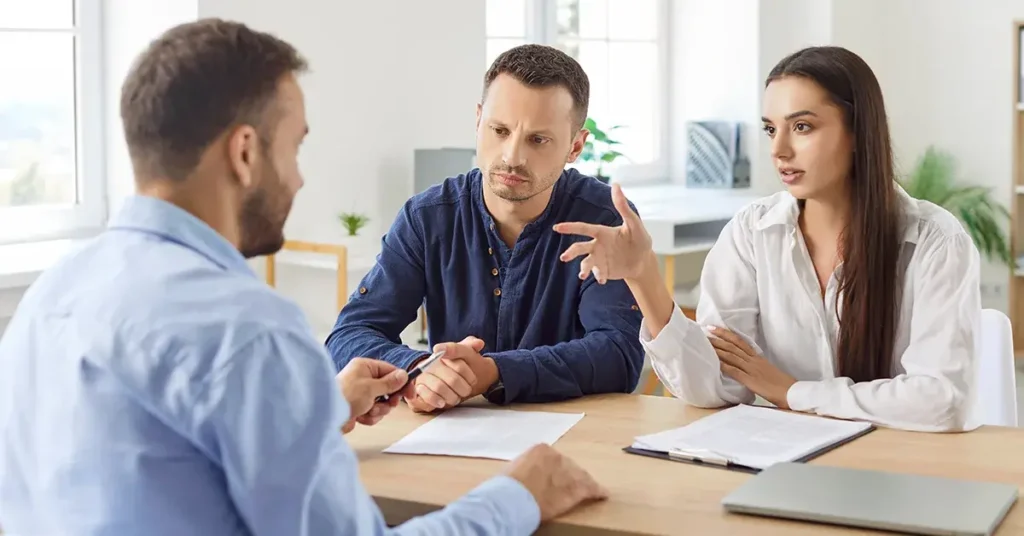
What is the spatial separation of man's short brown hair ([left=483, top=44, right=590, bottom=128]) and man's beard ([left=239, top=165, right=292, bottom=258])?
1.03 meters

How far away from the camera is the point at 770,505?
4.60 feet

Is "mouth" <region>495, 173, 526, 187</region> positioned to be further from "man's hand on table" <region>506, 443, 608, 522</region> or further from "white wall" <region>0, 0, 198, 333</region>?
"white wall" <region>0, 0, 198, 333</region>

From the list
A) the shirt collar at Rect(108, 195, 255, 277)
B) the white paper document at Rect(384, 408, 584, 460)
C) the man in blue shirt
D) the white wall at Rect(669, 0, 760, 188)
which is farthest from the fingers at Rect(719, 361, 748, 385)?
the white wall at Rect(669, 0, 760, 188)

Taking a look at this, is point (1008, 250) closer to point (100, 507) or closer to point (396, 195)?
point (396, 195)

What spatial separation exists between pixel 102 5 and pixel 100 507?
3.14 m

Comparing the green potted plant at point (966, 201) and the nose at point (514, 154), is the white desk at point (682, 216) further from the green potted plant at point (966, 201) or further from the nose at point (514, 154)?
the nose at point (514, 154)

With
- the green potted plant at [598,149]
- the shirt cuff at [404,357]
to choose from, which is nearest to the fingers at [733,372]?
the shirt cuff at [404,357]

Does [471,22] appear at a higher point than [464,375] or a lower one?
higher

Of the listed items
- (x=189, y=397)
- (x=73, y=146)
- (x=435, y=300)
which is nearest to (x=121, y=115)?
(x=189, y=397)

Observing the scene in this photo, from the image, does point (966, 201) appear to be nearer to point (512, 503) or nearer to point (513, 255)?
point (513, 255)

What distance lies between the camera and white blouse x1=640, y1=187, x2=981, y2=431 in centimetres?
186

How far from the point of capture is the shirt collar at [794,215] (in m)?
2.04

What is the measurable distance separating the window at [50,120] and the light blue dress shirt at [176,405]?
283 centimetres

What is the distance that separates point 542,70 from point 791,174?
1.48 ft
